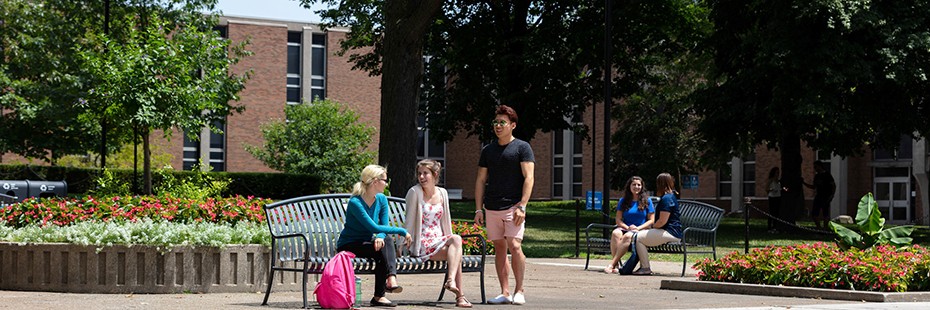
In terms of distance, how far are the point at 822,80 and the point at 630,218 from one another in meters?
11.3

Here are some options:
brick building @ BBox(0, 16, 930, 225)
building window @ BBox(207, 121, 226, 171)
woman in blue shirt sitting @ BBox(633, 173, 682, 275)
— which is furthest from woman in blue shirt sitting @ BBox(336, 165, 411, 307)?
building window @ BBox(207, 121, 226, 171)

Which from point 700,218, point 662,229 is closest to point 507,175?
point 662,229

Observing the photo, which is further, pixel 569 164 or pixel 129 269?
pixel 569 164

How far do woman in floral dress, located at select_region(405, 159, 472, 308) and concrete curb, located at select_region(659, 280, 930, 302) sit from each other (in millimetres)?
3122

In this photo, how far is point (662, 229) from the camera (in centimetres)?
1539

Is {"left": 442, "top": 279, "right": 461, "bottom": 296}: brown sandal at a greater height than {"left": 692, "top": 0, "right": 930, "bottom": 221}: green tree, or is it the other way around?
{"left": 692, "top": 0, "right": 930, "bottom": 221}: green tree

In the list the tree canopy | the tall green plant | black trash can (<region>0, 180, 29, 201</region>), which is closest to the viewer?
the tall green plant

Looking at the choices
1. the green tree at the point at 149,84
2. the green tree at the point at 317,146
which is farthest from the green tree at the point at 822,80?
the green tree at the point at 317,146

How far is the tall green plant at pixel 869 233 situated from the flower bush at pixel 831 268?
20 cm

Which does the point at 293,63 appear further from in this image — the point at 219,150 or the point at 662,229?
the point at 662,229

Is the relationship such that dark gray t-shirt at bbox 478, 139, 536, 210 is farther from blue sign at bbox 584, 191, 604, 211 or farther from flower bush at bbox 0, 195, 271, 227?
blue sign at bbox 584, 191, 604, 211

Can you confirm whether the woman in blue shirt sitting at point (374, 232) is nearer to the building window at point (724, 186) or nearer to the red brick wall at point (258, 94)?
the building window at point (724, 186)

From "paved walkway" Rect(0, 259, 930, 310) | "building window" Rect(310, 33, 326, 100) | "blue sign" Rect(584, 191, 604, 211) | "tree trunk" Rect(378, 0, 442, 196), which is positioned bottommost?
"blue sign" Rect(584, 191, 604, 211)

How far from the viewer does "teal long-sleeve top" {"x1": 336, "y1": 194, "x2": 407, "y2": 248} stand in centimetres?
990
